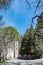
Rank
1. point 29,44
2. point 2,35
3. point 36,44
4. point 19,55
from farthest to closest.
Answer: point 19,55, point 29,44, point 36,44, point 2,35

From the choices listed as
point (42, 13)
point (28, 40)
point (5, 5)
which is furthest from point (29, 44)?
point (42, 13)

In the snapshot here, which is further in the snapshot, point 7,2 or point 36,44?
point 36,44

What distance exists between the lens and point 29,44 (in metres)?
53.3

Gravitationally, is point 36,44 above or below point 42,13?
above

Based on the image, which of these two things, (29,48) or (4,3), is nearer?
(4,3)

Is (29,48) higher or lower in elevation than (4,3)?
higher

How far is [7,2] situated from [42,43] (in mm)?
39344

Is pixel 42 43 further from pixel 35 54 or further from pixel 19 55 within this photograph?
pixel 19 55

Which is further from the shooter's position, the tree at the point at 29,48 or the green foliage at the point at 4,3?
the tree at the point at 29,48

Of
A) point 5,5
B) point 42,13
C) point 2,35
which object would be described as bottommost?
point 42,13

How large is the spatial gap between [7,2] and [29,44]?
136 ft

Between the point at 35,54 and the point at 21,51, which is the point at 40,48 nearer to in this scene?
the point at 35,54

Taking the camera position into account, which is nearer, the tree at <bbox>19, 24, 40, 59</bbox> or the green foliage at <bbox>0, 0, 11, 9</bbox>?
the green foliage at <bbox>0, 0, 11, 9</bbox>

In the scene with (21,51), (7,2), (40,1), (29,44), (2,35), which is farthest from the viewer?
(21,51)
